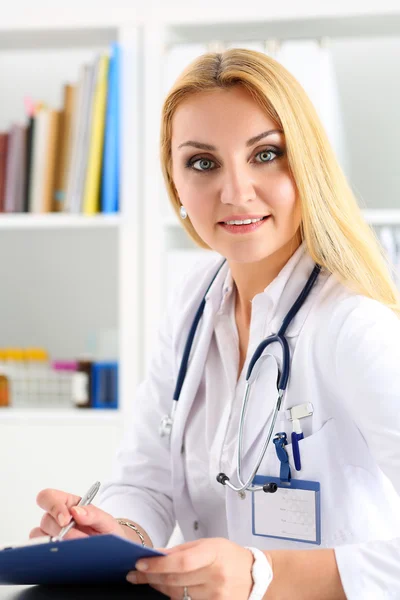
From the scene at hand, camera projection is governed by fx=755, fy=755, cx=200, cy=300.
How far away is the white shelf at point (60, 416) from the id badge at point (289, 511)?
110 centimetres

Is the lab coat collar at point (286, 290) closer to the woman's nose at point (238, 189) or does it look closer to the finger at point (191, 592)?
the woman's nose at point (238, 189)

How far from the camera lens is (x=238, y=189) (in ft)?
3.90

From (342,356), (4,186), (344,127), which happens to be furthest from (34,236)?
(342,356)

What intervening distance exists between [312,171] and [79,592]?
708 mm

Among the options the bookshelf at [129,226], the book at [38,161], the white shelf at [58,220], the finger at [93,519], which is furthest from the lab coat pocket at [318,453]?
the book at [38,161]

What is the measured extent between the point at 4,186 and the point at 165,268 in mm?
606

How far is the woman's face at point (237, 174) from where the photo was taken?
119 cm

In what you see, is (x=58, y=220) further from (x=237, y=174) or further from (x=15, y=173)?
(x=237, y=174)

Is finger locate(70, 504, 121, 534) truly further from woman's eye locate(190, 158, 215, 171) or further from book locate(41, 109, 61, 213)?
book locate(41, 109, 61, 213)

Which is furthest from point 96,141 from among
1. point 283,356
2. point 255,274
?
point 283,356

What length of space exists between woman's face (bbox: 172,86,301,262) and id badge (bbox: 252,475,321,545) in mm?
373

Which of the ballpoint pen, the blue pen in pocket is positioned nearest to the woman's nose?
the blue pen in pocket

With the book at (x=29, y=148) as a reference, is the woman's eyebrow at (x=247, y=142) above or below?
below

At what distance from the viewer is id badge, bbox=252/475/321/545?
112 centimetres
